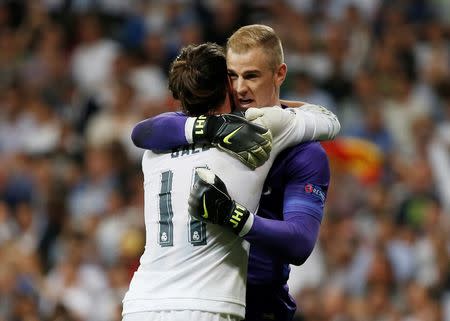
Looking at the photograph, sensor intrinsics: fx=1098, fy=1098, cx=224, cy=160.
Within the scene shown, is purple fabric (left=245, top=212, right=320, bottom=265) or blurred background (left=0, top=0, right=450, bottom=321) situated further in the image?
blurred background (left=0, top=0, right=450, bottom=321)

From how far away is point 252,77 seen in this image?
4062 millimetres

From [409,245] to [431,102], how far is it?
2.35m

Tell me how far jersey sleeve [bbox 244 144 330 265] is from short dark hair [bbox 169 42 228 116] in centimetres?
36

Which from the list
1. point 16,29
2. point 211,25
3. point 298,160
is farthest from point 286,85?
point 298,160

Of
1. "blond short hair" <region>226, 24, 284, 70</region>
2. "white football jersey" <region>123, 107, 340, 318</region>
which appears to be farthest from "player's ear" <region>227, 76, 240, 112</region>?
"white football jersey" <region>123, 107, 340, 318</region>

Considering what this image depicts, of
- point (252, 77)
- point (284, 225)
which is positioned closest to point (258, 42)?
point (252, 77)

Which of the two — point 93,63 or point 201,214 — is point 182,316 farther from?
point 93,63

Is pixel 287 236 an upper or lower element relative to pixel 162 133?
lower

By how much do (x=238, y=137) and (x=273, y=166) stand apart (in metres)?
0.28

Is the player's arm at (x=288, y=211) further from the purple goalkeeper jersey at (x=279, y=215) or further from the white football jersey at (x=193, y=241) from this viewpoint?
the white football jersey at (x=193, y=241)

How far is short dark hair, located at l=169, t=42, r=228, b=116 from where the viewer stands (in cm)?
383

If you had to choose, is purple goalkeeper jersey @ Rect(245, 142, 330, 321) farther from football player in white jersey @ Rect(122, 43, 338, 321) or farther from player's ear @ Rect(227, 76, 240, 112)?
player's ear @ Rect(227, 76, 240, 112)

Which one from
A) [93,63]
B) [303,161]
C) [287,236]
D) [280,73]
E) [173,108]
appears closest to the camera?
[287,236]

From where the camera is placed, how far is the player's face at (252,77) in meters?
4.03
